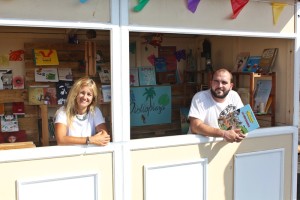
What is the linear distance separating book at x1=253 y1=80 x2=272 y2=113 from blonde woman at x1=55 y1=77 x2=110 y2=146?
6.18 ft

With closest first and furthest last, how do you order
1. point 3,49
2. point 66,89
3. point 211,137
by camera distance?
point 211,137
point 3,49
point 66,89

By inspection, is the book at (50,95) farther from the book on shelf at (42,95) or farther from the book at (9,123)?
the book at (9,123)

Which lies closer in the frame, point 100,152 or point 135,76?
point 100,152

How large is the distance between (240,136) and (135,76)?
2085 millimetres

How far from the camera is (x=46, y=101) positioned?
4551 millimetres

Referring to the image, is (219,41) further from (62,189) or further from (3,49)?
(62,189)

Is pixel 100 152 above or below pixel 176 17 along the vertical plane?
below

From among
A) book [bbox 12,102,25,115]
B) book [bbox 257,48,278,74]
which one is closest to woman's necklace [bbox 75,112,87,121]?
book [bbox 12,102,25,115]

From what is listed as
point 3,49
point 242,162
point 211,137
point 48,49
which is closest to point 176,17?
point 211,137

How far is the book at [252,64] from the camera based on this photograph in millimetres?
4404

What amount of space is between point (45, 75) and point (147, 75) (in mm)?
1374

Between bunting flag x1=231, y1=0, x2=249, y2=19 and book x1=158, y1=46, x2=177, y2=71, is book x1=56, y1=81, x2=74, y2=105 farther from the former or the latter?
bunting flag x1=231, y1=0, x2=249, y2=19

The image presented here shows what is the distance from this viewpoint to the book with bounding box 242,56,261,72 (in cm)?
440

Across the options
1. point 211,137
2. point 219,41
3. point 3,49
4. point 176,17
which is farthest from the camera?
point 219,41
